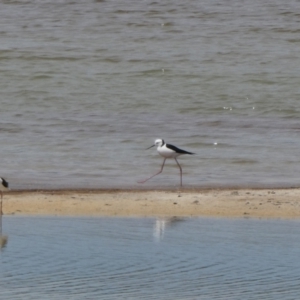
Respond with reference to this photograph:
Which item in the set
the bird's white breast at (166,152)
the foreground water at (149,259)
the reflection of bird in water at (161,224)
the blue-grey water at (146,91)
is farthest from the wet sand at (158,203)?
the bird's white breast at (166,152)

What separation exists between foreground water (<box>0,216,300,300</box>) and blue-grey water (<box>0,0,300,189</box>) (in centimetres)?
283

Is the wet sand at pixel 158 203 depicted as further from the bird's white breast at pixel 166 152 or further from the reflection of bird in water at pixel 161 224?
the bird's white breast at pixel 166 152

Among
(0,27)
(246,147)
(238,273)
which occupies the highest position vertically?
(238,273)

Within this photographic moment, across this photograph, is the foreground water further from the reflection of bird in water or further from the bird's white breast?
the bird's white breast

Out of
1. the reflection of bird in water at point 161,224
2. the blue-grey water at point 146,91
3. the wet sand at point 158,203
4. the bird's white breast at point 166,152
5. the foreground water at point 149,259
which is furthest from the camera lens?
the blue-grey water at point 146,91

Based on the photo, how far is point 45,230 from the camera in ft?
29.7

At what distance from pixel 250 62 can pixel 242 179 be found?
1230 cm

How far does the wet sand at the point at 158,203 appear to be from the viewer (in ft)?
33.2

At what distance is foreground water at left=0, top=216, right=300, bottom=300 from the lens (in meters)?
6.95

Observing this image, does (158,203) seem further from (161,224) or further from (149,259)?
(149,259)

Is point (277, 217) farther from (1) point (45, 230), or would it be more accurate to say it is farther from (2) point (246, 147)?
(2) point (246, 147)

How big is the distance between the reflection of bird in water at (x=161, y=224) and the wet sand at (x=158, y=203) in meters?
0.27

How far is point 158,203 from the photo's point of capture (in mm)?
10664

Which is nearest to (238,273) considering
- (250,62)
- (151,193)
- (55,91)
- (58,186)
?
(151,193)
